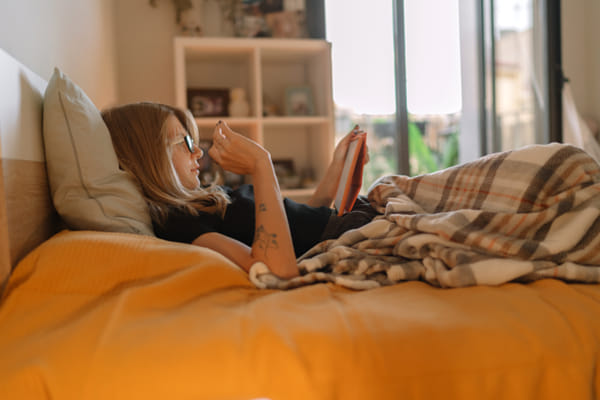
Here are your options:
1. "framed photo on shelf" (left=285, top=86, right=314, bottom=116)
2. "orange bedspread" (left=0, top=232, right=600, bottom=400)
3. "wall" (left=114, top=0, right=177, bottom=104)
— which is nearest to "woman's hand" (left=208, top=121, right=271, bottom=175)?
"orange bedspread" (left=0, top=232, right=600, bottom=400)

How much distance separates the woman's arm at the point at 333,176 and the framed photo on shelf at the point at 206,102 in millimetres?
1319

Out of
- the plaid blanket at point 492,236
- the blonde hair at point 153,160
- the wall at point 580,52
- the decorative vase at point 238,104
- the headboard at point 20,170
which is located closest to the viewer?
the headboard at point 20,170

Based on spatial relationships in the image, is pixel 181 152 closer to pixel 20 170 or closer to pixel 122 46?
pixel 20 170

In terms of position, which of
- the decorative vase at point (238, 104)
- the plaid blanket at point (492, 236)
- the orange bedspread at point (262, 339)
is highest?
the decorative vase at point (238, 104)

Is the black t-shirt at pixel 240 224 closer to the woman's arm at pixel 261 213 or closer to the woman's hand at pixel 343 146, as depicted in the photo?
the woman's arm at pixel 261 213

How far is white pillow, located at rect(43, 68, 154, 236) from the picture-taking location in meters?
0.92

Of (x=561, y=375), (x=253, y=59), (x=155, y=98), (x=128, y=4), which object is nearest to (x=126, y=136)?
(x=561, y=375)

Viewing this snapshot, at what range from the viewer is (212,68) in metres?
2.91

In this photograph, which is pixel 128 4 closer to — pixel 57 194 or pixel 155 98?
pixel 155 98

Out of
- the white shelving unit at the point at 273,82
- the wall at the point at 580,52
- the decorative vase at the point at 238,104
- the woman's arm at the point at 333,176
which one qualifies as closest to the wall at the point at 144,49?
the white shelving unit at the point at 273,82

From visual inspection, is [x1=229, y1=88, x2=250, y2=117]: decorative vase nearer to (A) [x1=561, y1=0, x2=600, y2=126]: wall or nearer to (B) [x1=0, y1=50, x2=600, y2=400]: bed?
(B) [x1=0, y1=50, x2=600, y2=400]: bed

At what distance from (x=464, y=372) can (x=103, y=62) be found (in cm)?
218

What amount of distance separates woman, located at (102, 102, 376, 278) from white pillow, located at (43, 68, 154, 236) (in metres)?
0.10

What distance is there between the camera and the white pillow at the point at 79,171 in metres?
0.92
